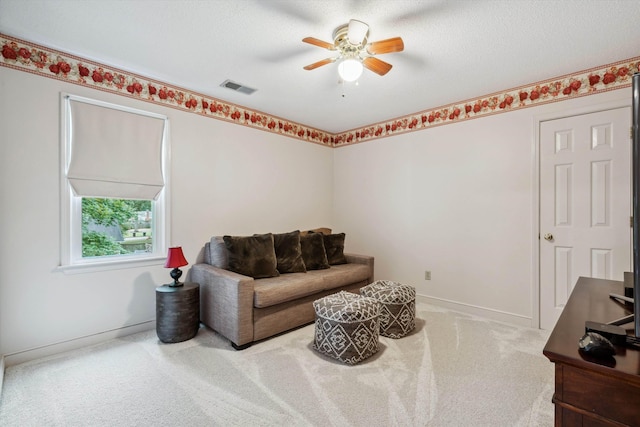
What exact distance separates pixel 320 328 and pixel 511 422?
1332 mm

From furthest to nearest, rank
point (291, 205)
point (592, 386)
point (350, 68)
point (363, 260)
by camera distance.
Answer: point (291, 205) < point (363, 260) < point (350, 68) < point (592, 386)

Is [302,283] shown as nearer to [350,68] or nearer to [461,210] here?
[350,68]

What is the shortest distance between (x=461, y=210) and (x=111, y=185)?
12.2ft

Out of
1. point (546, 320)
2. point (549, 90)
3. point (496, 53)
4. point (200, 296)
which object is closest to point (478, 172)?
point (549, 90)

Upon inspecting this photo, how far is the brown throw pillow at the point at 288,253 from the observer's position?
3.22 metres

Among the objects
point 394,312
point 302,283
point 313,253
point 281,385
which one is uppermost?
point 313,253

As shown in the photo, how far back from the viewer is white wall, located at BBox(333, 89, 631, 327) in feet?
9.84

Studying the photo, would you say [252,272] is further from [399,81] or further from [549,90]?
[549,90]

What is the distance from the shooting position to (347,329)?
7.23 ft

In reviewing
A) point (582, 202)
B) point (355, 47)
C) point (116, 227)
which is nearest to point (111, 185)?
point (116, 227)

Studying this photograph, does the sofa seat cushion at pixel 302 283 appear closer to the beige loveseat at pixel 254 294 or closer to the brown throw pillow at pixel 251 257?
the beige loveseat at pixel 254 294

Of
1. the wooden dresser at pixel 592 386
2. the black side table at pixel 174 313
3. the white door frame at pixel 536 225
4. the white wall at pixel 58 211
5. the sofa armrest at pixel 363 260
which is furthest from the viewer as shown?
the sofa armrest at pixel 363 260

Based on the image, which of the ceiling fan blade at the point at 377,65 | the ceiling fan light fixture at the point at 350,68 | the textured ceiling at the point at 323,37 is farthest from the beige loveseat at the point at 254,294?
the ceiling fan blade at the point at 377,65

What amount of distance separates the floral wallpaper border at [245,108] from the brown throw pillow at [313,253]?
63.6 inches
